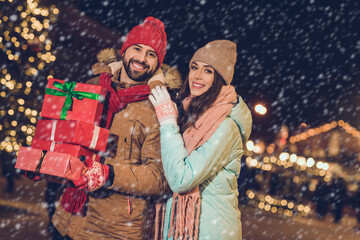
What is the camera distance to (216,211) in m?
2.33

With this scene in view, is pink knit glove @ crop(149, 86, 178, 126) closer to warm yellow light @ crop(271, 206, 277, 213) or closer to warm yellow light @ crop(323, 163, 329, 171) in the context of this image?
warm yellow light @ crop(271, 206, 277, 213)

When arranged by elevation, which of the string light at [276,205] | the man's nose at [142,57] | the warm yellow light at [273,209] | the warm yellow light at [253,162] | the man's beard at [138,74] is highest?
the man's nose at [142,57]

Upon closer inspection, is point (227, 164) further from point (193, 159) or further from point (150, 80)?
point (150, 80)

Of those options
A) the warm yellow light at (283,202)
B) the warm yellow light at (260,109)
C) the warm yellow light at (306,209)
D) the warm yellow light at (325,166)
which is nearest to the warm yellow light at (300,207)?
the warm yellow light at (306,209)

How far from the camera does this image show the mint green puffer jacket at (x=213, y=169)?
2.16m

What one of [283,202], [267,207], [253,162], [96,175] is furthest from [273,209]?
[96,175]

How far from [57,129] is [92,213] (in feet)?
2.12

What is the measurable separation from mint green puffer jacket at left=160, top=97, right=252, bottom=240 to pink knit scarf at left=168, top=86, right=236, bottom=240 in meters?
0.04

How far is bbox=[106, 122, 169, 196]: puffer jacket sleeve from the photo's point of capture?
213 centimetres

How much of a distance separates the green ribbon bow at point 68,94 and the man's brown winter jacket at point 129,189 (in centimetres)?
34

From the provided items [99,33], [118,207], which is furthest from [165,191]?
[99,33]

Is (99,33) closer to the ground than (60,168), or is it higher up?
higher up

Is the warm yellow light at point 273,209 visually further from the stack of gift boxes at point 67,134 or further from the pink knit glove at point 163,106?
the stack of gift boxes at point 67,134

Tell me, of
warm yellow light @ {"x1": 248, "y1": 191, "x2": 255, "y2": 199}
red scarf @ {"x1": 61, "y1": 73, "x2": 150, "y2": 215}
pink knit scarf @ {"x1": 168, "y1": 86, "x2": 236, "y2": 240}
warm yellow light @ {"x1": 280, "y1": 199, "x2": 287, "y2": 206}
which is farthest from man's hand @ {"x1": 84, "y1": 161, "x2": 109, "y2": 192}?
warm yellow light @ {"x1": 280, "y1": 199, "x2": 287, "y2": 206}
